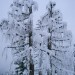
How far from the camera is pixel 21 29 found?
1227 cm

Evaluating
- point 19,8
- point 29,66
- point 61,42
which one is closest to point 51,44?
point 61,42

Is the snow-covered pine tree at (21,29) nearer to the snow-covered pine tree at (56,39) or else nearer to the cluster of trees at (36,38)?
the cluster of trees at (36,38)

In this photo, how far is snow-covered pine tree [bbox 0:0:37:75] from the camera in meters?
11.9

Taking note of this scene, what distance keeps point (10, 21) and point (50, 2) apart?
17.3ft

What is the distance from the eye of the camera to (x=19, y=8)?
12656mm

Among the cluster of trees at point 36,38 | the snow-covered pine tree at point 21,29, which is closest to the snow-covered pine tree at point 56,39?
the cluster of trees at point 36,38

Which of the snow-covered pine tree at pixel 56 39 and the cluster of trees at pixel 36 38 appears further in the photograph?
the snow-covered pine tree at pixel 56 39

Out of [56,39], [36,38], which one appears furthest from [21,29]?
[56,39]

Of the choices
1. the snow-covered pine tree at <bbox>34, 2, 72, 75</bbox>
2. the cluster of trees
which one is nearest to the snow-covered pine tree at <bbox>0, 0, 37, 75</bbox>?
the cluster of trees

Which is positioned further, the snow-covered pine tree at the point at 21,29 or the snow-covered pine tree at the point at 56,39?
the snow-covered pine tree at the point at 56,39

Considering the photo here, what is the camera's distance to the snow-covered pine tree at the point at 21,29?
11875 mm

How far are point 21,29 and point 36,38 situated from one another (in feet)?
4.38

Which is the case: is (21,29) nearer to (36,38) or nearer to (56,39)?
(36,38)

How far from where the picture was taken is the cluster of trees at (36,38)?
11930 mm
